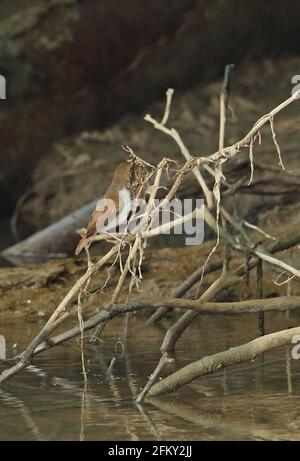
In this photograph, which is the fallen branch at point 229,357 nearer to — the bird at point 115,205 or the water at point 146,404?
the water at point 146,404

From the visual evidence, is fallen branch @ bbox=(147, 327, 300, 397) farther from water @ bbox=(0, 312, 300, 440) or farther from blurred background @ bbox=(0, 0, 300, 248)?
blurred background @ bbox=(0, 0, 300, 248)

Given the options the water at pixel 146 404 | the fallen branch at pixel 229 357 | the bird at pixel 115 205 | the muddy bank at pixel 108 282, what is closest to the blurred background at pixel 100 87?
the muddy bank at pixel 108 282

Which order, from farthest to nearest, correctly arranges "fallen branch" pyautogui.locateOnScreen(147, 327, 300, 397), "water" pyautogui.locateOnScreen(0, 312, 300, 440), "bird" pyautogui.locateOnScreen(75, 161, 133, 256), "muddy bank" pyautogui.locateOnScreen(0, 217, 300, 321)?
"muddy bank" pyautogui.locateOnScreen(0, 217, 300, 321), "bird" pyautogui.locateOnScreen(75, 161, 133, 256), "fallen branch" pyautogui.locateOnScreen(147, 327, 300, 397), "water" pyautogui.locateOnScreen(0, 312, 300, 440)

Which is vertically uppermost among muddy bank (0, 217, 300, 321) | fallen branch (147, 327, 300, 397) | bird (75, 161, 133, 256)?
bird (75, 161, 133, 256)

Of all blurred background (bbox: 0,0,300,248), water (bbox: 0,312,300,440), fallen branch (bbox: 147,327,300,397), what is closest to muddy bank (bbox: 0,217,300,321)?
water (bbox: 0,312,300,440)

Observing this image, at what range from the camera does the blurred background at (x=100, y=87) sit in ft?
39.2

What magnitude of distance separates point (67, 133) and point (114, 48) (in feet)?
3.24

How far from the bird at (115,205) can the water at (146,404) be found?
22.6 inches

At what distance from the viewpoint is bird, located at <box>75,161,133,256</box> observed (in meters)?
4.88

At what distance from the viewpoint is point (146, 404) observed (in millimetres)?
4527

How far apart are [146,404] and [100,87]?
26.8 ft

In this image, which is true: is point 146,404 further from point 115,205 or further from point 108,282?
point 108,282

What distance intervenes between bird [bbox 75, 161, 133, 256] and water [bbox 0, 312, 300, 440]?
575mm
